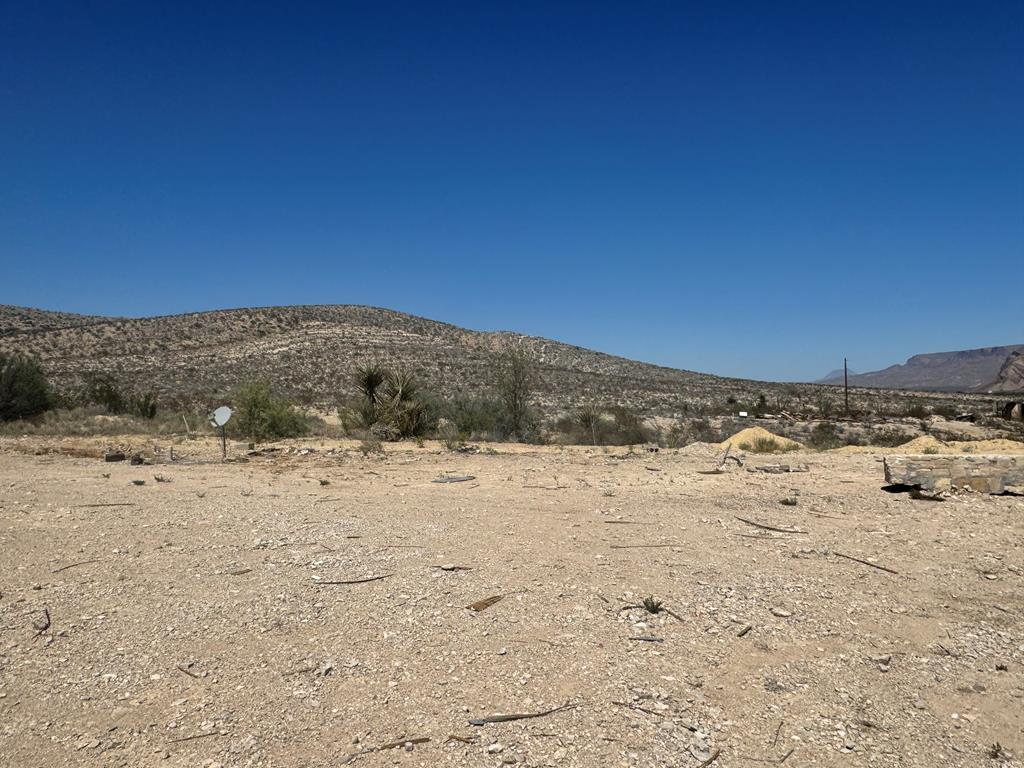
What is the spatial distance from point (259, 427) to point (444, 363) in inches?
1307

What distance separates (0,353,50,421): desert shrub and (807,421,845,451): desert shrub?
28667mm

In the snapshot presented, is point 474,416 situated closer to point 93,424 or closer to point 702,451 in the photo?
point 702,451

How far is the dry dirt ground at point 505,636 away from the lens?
3.80 m

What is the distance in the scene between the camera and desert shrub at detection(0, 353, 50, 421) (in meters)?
24.5

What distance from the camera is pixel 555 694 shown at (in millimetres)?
4281

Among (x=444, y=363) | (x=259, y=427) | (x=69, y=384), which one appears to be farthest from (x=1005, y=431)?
(x=69, y=384)

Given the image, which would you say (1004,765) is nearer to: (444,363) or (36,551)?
(36,551)

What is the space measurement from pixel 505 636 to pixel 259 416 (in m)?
17.6

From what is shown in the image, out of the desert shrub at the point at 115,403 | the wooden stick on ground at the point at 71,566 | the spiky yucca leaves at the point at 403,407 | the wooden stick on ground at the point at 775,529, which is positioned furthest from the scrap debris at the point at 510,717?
the desert shrub at the point at 115,403

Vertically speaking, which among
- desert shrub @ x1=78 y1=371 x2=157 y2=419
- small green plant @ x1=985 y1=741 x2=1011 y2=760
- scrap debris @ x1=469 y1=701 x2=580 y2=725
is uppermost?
desert shrub @ x1=78 y1=371 x2=157 y2=419

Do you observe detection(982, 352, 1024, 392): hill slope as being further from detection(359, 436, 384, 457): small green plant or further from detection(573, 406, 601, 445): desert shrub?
detection(359, 436, 384, 457): small green plant

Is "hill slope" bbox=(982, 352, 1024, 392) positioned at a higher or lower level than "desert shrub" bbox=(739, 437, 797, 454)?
higher

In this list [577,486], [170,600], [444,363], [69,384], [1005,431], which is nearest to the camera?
[170,600]

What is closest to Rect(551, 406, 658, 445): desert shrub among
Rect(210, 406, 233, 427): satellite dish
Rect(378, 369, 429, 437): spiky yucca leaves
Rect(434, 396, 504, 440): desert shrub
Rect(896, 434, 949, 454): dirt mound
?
Rect(434, 396, 504, 440): desert shrub
